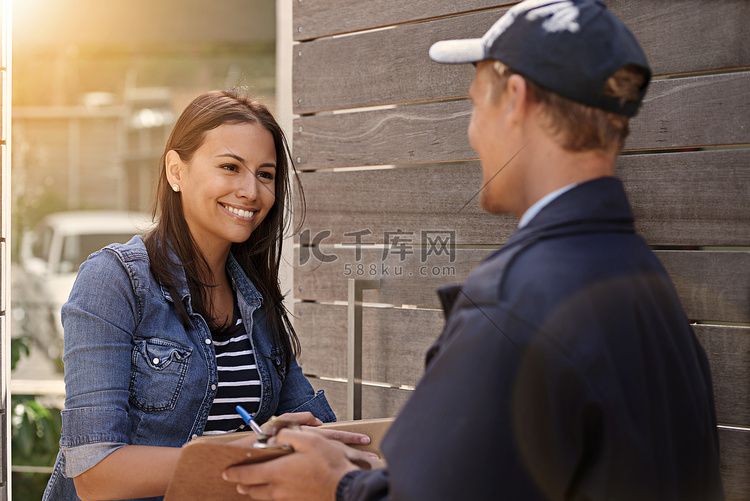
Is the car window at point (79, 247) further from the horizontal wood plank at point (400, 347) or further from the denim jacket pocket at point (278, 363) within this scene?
the denim jacket pocket at point (278, 363)

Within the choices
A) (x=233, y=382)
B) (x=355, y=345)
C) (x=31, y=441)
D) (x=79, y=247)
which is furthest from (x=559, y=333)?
(x=79, y=247)

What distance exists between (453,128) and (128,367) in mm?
955

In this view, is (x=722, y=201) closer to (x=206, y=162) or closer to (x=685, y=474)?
(x=685, y=474)

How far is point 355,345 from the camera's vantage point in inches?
78.0

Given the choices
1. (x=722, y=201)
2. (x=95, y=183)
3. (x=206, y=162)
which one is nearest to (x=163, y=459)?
(x=206, y=162)

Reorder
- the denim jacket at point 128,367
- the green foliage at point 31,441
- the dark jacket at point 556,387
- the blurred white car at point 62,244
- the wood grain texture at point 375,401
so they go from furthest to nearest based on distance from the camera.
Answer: the blurred white car at point 62,244
the green foliage at point 31,441
the wood grain texture at point 375,401
the denim jacket at point 128,367
the dark jacket at point 556,387

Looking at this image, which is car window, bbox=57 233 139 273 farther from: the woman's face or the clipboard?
the clipboard

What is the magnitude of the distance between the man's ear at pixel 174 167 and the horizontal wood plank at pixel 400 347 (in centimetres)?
64

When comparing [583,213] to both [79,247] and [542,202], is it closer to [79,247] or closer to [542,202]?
[542,202]

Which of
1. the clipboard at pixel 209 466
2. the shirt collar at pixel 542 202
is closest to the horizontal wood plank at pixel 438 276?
the shirt collar at pixel 542 202

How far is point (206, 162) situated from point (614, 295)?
1.08 metres

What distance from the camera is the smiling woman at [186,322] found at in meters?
1.39

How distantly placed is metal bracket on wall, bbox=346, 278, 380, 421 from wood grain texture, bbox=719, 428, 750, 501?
88cm

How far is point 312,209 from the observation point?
222 cm
